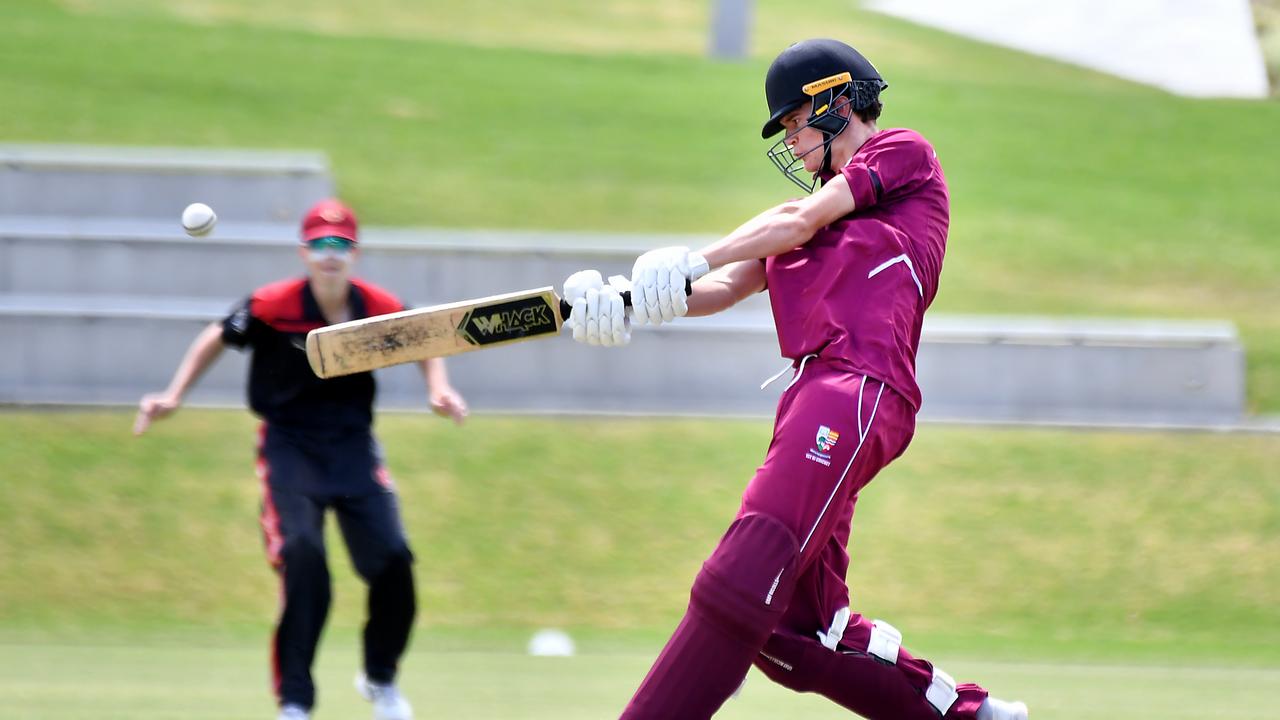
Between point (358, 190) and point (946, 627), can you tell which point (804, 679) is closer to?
point (946, 627)

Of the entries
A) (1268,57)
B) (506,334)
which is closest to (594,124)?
(1268,57)

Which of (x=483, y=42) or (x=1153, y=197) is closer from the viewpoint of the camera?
(x=1153, y=197)

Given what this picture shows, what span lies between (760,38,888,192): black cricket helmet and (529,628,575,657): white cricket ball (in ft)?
12.0

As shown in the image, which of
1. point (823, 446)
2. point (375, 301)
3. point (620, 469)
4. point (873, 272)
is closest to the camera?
point (823, 446)

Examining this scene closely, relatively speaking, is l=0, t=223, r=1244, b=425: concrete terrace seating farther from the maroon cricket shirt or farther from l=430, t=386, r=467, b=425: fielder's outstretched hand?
the maroon cricket shirt

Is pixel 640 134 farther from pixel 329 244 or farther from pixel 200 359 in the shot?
pixel 329 244

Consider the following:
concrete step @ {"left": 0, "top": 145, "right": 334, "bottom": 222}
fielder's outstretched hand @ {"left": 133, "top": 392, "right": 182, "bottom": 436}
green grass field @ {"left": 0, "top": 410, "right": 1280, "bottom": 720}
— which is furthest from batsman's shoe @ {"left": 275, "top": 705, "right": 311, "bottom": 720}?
concrete step @ {"left": 0, "top": 145, "right": 334, "bottom": 222}

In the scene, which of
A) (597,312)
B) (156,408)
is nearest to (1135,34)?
(156,408)

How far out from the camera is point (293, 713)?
16.5 ft

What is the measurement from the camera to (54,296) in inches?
483

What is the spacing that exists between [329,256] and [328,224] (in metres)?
0.11

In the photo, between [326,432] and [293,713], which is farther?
[326,432]

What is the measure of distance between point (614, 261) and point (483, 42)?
14876 mm

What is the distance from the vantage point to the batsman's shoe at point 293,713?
197 inches
